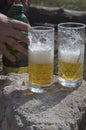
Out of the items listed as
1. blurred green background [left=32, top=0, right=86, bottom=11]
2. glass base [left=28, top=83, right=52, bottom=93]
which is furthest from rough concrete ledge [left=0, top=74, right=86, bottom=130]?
blurred green background [left=32, top=0, right=86, bottom=11]

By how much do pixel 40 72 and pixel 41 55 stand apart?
6cm

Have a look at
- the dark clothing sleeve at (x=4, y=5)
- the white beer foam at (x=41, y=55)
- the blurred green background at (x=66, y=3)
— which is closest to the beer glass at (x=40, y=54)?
the white beer foam at (x=41, y=55)

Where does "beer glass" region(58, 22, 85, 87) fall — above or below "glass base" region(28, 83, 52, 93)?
above

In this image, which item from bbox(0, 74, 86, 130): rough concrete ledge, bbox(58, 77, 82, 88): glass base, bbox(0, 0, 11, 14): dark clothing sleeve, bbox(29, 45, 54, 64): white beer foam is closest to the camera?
bbox(0, 74, 86, 130): rough concrete ledge

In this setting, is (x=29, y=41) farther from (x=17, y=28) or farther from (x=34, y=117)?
(x=34, y=117)

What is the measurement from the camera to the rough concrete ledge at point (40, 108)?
4.59ft

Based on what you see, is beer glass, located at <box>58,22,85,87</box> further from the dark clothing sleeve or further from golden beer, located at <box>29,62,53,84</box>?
the dark clothing sleeve

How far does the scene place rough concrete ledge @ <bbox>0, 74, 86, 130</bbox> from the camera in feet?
4.59

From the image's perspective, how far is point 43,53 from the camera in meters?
1.51

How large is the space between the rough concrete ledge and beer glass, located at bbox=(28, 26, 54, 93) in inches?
3.3

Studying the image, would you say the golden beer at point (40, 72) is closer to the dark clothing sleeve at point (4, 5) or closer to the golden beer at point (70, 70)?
the golden beer at point (70, 70)

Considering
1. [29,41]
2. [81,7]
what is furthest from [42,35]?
[81,7]

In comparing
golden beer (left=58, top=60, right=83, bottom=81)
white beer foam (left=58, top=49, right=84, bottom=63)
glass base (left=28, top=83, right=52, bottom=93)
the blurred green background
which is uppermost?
white beer foam (left=58, top=49, right=84, bottom=63)

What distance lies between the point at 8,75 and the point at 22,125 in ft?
1.48
